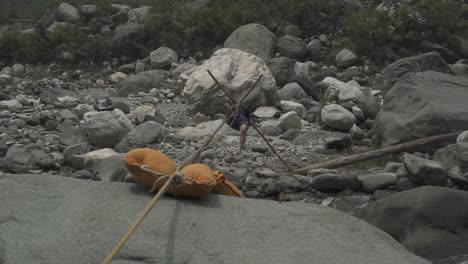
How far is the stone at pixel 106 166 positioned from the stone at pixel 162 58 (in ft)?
21.0

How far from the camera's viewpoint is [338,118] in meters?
8.16

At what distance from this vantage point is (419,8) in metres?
13.0

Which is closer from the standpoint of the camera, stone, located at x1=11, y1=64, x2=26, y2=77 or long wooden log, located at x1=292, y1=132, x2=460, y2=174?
long wooden log, located at x1=292, y1=132, x2=460, y2=174

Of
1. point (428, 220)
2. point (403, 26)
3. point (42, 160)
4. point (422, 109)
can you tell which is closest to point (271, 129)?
point (422, 109)

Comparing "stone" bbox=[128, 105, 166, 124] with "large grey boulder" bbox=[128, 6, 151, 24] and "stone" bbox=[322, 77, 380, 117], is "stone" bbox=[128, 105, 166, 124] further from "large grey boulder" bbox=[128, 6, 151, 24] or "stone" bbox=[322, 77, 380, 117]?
"large grey boulder" bbox=[128, 6, 151, 24]

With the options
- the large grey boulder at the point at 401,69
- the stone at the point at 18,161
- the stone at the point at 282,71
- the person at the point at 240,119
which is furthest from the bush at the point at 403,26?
the stone at the point at 18,161

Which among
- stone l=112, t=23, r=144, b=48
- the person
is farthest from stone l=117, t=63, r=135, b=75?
the person

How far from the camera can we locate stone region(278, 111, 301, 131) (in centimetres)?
823

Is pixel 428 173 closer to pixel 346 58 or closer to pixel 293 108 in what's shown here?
pixel 293 108

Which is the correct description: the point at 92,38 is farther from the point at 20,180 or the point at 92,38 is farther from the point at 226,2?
the point at 20,180

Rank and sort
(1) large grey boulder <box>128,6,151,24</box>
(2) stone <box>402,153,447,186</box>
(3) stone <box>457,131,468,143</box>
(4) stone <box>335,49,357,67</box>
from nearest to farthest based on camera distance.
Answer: (2) stone <box>402,153,447,186</box>
(3) stone <box>457,131,468,143</box>
(4) stone <box>335,49,357,67</box>
(1) large grey boulder <box>128,6,151,24</box>

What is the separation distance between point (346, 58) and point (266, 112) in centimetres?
358

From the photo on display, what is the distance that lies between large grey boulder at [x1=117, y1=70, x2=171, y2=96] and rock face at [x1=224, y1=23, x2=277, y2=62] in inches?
71.5

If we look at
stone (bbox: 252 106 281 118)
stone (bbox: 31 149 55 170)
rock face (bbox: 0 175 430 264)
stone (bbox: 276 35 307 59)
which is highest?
rock face (bbox: 0 175 430 264)
